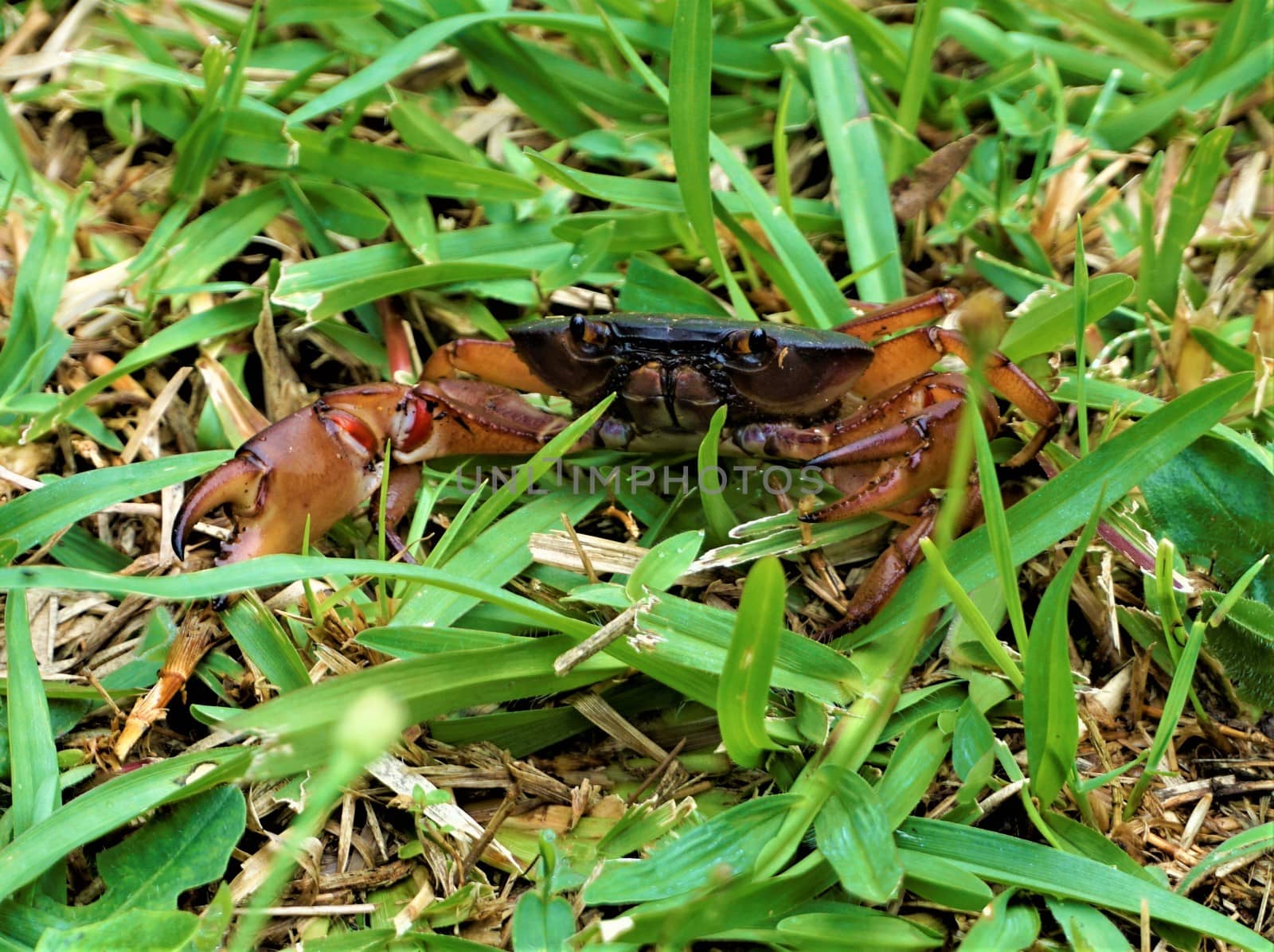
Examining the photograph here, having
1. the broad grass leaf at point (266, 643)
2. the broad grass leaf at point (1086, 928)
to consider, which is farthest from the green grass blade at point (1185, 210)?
the broad grass leaf at point (266, 643)

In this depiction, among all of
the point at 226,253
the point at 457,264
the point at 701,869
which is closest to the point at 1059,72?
the point at 457,264

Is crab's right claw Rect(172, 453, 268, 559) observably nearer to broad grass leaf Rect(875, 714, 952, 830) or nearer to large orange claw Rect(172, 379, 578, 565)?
large orange claw Rect(172, 379, 578, 565)

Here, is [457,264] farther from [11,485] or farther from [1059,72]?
[1059,72]

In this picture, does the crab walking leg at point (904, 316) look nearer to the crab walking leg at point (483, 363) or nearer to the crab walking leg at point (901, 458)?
the crab walking leg at point (901, 458)

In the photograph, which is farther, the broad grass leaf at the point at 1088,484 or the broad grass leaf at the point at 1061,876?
the broad grass leaf at the point at 1088,484

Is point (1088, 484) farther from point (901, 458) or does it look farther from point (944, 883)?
point (944, 883)

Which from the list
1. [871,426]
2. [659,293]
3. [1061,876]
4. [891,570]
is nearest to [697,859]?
[1061,876]
